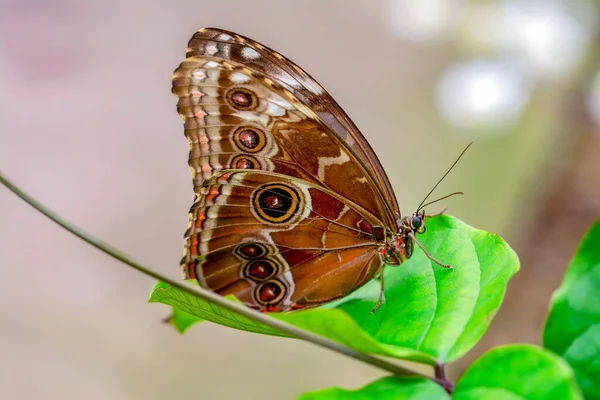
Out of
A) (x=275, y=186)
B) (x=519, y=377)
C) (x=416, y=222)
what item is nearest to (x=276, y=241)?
(x=275, y=186)

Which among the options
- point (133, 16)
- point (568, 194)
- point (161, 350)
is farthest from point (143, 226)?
point (568, 194)

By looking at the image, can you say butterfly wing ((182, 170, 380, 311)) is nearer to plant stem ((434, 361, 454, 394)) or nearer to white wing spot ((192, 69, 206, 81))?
white wing spot ((192, 69, 206, 81))

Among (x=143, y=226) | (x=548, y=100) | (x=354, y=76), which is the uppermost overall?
(x=548, y=100)

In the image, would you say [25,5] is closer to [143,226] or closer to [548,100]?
[143,226]

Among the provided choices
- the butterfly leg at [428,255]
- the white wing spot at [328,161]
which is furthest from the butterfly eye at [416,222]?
the white wing spot at [328,161]

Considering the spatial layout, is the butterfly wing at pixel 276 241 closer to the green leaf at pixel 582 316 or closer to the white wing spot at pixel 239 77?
the white wing spot at pixel 239 77

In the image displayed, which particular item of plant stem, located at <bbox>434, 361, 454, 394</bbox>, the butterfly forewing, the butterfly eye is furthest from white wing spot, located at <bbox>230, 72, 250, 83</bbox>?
plant stem, located at <bbox>434, 361, 454, 394</bbox>
